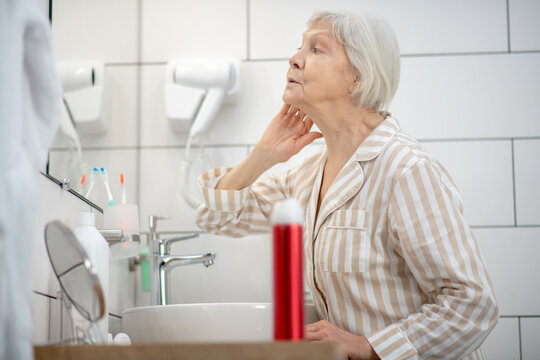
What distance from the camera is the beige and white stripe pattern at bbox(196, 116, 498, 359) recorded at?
3.90 ft

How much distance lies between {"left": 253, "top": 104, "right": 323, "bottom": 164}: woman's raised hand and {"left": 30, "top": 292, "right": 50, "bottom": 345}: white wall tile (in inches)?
29.7

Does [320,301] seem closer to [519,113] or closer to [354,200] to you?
[354,200]

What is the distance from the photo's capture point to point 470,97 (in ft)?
6.67

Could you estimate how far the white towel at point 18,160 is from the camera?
573 mm

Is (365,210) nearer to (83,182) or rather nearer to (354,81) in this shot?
(354,81)

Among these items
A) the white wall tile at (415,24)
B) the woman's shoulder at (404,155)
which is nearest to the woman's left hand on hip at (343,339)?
the woman's shoulder at (404,155)

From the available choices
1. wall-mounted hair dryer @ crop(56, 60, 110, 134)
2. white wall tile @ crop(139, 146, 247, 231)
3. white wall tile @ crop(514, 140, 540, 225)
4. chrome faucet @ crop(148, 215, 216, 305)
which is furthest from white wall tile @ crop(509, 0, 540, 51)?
wall-mounted hair dryer @ crop(56, 60, 110, 134)

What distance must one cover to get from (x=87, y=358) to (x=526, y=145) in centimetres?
177

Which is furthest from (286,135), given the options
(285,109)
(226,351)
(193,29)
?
(226,351)

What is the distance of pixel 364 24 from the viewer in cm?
146

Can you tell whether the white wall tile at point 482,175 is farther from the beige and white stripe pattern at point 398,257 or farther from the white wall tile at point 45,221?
the white wall tile at point 45,221

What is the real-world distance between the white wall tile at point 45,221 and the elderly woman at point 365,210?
1.69ft

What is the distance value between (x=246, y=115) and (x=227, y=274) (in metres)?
0.53

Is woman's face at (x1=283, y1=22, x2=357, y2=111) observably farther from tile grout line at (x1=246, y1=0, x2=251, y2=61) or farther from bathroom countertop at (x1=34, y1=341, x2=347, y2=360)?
bathroom countertop at (x1=34, y1=341, x2=347, y2=360)
